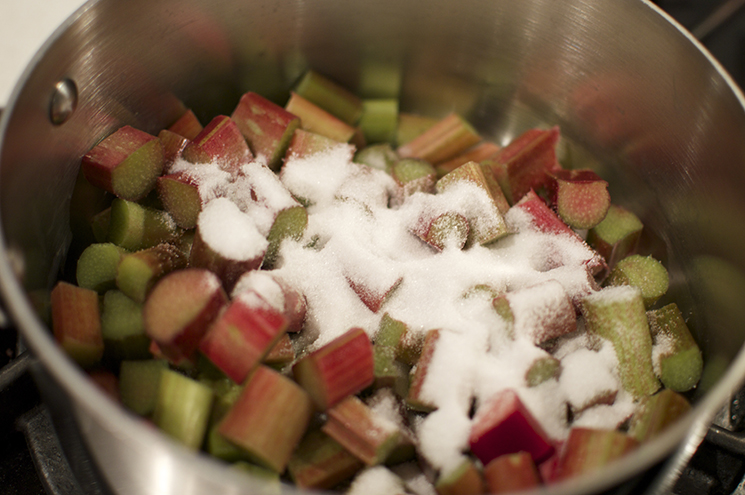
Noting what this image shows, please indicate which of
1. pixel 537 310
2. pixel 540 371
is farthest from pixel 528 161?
pixel 540 371

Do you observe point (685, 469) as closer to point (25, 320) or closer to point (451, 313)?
point (451, 313)

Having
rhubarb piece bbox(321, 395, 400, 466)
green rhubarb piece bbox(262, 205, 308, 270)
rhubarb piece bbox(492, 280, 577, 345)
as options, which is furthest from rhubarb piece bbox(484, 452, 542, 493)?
green rhubarb piece bbox(262, 205, 308, 270)

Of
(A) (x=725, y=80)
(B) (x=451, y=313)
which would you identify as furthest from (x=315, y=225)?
(A) (x=725, y=80)

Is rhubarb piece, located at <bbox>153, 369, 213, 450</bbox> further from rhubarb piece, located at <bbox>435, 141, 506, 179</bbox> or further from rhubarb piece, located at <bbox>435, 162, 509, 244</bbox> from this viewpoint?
rhubarb piece, located at <bbox>435, 141, 506, 179</bbox>

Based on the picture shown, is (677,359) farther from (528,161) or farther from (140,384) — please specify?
(140,384)

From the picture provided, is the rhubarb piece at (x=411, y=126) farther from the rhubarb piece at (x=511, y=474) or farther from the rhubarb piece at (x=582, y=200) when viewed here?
the rhubarb piece at (x=511, y=474)
